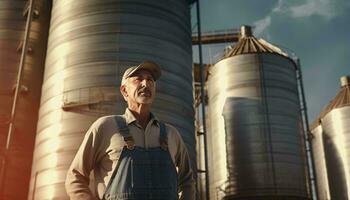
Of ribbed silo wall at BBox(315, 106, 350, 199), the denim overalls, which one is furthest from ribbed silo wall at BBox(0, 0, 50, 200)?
ribbed silo wall at BBox(315, 106, 350, 199)

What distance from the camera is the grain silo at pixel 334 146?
30.1 metres

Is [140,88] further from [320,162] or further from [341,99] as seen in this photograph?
[320,162]

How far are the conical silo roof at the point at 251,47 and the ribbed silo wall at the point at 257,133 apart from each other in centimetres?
68

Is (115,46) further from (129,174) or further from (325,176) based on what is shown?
(325,176)

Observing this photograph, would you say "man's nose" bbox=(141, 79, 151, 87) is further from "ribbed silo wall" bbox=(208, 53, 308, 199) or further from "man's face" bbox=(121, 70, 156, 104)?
"ribbed silo wall" bbox=(208, 53, 308, 199)

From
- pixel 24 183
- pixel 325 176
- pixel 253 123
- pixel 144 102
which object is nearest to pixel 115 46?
pixel 24 183

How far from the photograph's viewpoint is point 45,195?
49.2 ft

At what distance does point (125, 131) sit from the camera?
296 centimetres

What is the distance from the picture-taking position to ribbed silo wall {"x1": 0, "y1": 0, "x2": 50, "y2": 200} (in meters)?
18.3

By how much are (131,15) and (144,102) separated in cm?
1417

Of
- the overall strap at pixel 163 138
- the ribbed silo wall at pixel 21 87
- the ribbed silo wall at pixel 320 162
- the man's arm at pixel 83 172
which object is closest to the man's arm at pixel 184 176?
the overall strap at pixel 163 138

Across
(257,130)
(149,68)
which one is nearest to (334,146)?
(257,130)

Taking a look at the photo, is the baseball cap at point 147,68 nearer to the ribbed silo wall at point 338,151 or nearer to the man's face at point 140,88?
the man's face at point 140,88

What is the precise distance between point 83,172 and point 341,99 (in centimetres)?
3316
